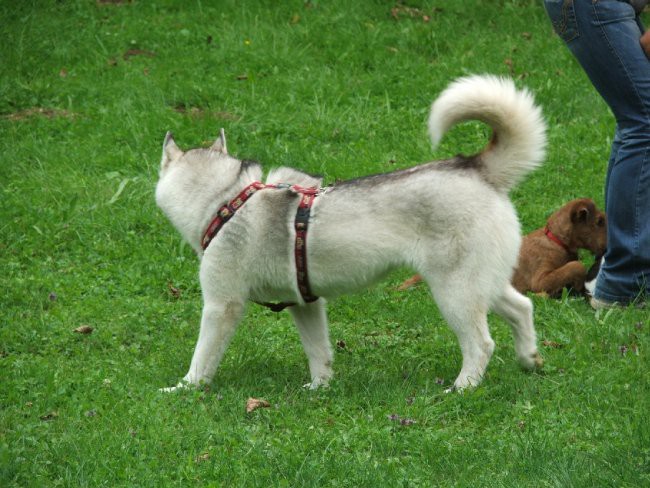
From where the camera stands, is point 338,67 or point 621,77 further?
point 338,67

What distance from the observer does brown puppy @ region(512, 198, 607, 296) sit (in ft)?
22.7

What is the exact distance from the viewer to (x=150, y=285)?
688 centimetres

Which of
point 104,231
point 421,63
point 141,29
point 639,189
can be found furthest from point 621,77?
point 141,29

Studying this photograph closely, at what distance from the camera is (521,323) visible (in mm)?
5168

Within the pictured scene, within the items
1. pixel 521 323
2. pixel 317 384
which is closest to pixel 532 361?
pixel 521 323

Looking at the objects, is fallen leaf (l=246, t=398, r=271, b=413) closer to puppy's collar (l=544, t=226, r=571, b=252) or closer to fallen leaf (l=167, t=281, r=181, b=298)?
fallen leaf (l=167, t=281, r=181, b=298)

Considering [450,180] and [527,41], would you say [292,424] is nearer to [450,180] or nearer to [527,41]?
[450,180]

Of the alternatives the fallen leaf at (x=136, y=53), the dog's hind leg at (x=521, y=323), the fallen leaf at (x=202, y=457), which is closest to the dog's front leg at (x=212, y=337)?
the fallen leaf at (x=202, y=457)

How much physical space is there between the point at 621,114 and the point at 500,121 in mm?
1360

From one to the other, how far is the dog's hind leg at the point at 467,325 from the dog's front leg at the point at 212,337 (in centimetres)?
104

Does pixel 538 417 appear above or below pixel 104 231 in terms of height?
above

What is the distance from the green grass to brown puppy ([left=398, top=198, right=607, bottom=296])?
0.45 metres

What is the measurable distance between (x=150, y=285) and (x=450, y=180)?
2773mm

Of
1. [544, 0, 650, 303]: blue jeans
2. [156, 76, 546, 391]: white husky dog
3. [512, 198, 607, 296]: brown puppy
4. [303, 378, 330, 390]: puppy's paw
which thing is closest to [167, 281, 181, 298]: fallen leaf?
[156, 76, 546, 391]: white husky dog
